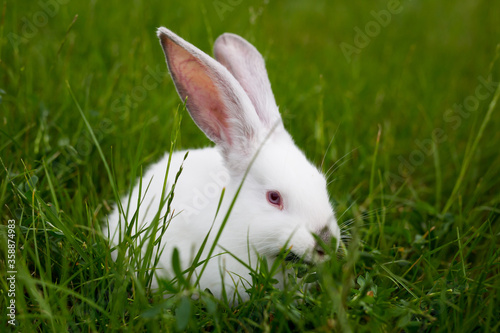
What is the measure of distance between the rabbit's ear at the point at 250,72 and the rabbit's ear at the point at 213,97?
28cm

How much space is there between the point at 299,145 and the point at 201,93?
126 cm

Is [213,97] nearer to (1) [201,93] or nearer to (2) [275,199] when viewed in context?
(1) [201,93]

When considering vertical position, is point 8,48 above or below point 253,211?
above

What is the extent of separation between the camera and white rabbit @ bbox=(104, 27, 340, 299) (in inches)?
104

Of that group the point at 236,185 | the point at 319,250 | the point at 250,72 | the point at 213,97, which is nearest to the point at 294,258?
the point at 319,250

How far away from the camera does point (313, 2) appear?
25.2 feet

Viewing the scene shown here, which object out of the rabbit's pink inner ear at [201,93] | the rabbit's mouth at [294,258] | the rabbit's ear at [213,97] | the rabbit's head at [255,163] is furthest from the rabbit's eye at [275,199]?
the rabbit's pink inner ear at [201,93]

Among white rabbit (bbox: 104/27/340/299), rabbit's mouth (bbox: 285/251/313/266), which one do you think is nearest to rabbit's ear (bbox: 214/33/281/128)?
white rabbit (bbox: 104/27/340/299)

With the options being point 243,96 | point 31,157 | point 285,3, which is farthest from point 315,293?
point 285,3

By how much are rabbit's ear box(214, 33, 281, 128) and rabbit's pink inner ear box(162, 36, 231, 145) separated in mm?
310

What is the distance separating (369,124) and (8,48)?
326 cm

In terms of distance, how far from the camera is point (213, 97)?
2994 millimetres

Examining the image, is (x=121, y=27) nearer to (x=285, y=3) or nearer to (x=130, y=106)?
(x=130, y=106)

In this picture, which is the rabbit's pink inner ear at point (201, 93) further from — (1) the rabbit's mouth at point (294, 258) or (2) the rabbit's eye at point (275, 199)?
(1) the rabbit's mouth at point (294, 258)
